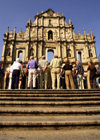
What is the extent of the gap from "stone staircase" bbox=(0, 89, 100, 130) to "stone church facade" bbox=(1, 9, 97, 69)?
1462 cm

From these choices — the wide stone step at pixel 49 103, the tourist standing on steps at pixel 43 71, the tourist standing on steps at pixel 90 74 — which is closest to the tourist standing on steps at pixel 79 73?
the tourist standing on steps at pixel 90 74

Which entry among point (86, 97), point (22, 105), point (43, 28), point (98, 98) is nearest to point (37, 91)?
point (22, 105)

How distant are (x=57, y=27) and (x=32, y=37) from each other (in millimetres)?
5056

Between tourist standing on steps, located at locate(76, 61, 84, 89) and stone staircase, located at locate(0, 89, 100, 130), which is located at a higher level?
tourist standing on steps, located at locate(76, 61, 84, 89)

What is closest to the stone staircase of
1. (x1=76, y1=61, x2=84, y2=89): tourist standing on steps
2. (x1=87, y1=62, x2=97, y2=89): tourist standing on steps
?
(x1=87, y1=62, x2=97, y2=89): tourist standing on steps

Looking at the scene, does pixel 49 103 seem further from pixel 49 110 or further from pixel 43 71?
pixel 43 71

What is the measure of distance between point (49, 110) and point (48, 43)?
17799 mm

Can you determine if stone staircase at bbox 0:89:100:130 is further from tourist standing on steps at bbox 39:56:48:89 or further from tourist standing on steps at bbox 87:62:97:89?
tourist standing on steps at bbox 39:56:48:89

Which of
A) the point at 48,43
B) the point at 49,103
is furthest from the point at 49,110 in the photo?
the point at 48,43

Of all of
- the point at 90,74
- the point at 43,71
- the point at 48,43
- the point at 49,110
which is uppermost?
the point at 48,43

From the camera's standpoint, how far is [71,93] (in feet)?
14.8

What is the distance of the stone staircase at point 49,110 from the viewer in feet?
8.57

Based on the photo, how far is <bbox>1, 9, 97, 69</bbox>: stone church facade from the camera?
18.9m

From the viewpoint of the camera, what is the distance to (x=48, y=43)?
20.0 meters
